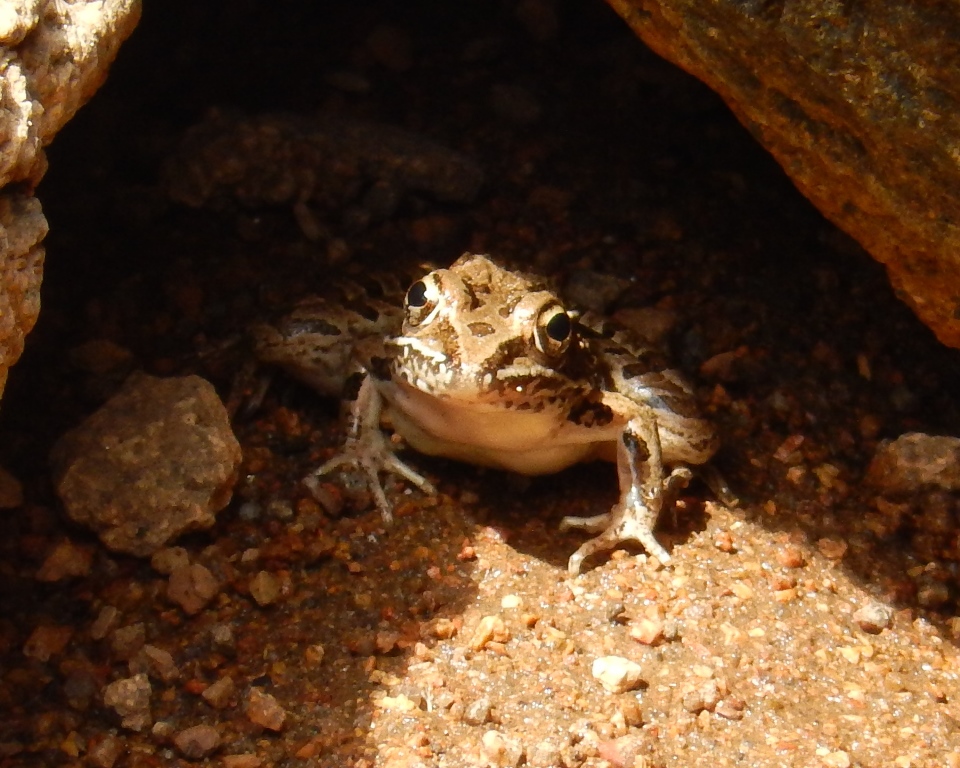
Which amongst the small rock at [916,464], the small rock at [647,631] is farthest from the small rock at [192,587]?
the small rock at [916,464]

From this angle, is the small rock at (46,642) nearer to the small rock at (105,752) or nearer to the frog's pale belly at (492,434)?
the small rock at (105,752)

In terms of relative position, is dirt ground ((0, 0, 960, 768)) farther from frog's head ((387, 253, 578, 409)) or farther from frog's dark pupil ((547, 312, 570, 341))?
frog's dark pupil ((547, 312, 570, 341))

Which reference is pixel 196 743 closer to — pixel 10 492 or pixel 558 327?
pixel 10 492

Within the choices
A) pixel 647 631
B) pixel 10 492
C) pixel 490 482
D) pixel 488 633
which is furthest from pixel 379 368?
pixel 647 631

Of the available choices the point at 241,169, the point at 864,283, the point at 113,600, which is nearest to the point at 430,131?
the point at 241,169

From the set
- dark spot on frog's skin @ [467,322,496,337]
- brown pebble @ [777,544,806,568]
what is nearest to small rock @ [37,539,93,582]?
dark spot on frog's skin @ [467,322,496,337]
